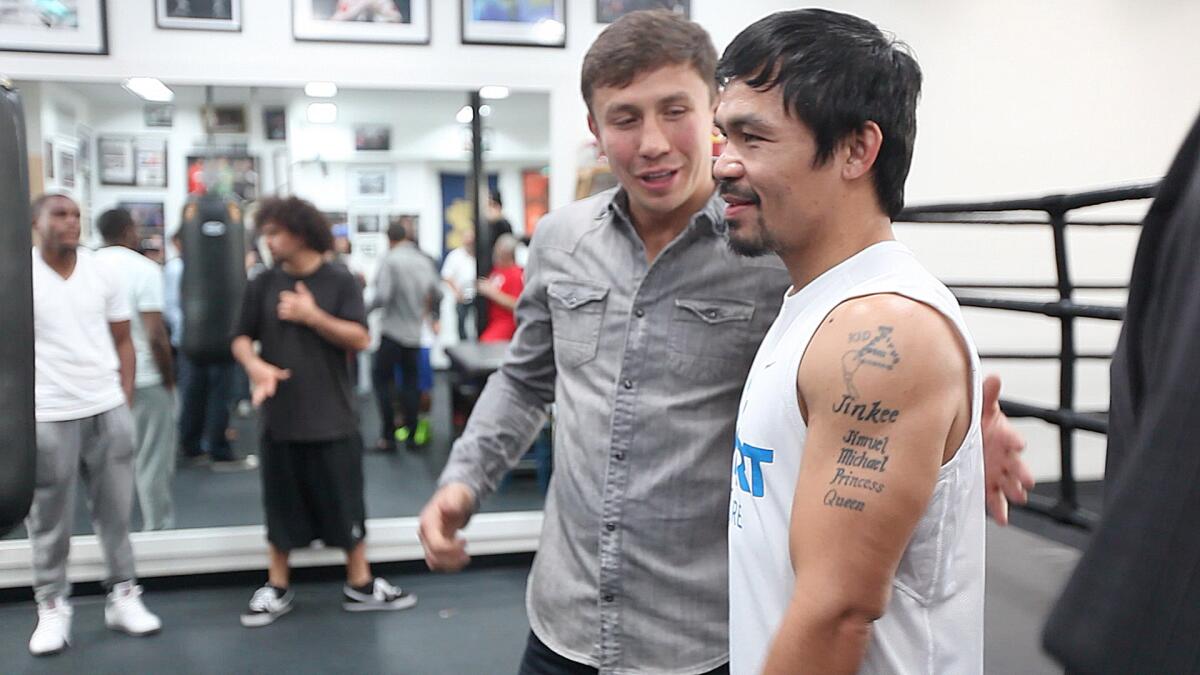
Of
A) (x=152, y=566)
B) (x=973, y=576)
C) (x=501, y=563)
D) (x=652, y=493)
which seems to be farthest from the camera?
(x=501, y=563)

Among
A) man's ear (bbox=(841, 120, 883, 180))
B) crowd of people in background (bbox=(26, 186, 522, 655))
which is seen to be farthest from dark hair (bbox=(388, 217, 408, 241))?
man's ear (bbox=(841, 120, 883, 180))

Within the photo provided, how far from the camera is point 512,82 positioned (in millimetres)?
3664

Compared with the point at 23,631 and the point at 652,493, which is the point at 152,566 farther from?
the point at 652,493

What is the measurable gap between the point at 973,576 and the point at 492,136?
12.7 ft

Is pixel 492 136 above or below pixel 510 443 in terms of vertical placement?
above

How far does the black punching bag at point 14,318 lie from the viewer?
929mm

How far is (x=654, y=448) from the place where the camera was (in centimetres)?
125

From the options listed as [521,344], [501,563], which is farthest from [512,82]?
[521,344]

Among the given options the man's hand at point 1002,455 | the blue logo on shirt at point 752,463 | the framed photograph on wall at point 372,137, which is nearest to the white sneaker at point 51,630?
the blue logo on shirt at point 752,463

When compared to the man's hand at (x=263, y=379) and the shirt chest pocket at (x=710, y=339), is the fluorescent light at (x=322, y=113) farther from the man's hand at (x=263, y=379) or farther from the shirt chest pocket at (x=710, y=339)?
the shirt chest pocket at (x=710, y=339)

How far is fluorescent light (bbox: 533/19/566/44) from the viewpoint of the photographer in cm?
365

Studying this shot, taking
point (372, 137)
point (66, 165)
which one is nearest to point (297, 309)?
point (66, 165)

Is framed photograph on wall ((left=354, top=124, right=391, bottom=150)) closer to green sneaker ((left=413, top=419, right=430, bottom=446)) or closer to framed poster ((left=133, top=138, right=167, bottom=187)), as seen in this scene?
framed poster ((left=133, top=138, right=167, bottom=187))

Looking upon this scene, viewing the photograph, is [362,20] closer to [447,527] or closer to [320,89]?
[320,89]
